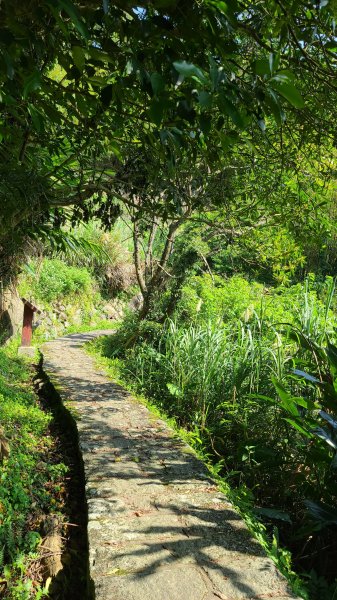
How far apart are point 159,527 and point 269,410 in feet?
6.34

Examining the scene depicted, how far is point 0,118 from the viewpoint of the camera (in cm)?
279

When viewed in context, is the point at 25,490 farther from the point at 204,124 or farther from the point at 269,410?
the point at 204,124

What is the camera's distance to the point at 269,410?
4.43 metres

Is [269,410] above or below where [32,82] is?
below

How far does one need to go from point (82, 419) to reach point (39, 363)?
3.95 metres

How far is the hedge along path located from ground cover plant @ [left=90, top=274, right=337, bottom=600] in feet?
1.40

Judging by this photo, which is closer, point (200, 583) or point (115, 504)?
point (200, 583)

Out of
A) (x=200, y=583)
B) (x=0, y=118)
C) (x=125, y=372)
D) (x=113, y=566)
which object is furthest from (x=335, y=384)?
(x=125, y=372)

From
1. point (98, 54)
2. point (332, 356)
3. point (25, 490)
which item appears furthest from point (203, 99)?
point (25, 490)

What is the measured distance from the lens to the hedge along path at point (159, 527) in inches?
89.8

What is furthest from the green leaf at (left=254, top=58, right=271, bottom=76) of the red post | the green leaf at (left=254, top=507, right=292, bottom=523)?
the red post

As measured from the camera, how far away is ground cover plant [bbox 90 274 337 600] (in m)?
3.12

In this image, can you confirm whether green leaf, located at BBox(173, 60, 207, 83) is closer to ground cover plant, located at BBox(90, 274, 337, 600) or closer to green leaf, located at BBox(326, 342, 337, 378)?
ground cover plant, located at BBox(90, 274, 337, 600)

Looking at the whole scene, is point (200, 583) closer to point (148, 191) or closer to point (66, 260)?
point (148, 191)
